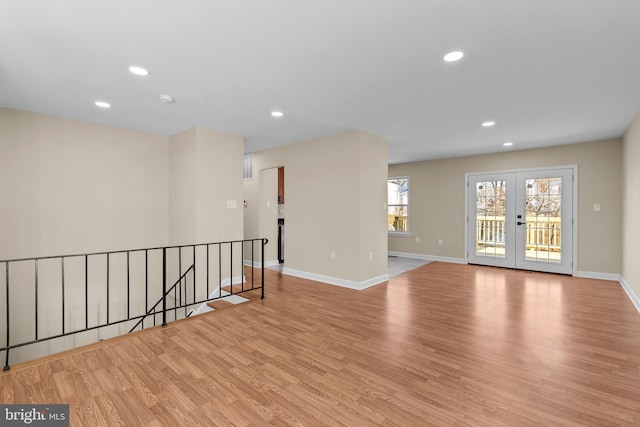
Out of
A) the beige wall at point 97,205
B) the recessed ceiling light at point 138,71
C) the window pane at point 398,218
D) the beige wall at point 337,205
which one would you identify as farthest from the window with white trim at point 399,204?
the recessed ceiling light at point 138,71

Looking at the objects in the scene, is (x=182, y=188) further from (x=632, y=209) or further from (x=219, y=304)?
(x=632, y=209)

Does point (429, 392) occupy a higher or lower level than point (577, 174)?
lower

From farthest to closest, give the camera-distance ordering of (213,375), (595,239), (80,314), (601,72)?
(595,239)
(80,314)
(601,72)
(213,375)

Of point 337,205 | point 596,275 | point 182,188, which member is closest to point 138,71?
point 182,188

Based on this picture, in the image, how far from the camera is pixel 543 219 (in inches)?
234

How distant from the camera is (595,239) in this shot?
5445 millimetres

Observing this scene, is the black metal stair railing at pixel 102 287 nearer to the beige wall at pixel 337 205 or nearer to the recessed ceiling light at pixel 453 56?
the beige wall at pixel 337 205

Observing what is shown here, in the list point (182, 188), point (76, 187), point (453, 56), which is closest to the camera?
point (453, 56)

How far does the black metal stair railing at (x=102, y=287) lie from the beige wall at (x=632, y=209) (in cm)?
505

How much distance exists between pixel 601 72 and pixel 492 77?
0.95 meters

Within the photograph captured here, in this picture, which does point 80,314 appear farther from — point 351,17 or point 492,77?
point 492,77

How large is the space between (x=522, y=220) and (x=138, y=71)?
7015 millimetres

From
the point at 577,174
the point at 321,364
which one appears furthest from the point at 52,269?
the point at 577,174

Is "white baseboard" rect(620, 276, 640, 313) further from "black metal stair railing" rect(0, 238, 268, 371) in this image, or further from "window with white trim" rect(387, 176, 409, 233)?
"black metal stair railing" rect(0, 238, 268, 371)
